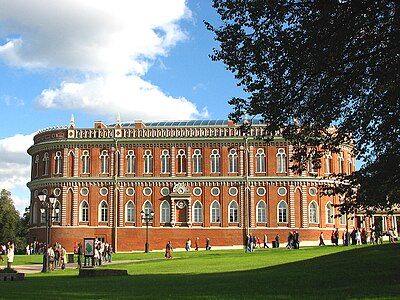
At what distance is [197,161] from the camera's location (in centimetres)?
6900

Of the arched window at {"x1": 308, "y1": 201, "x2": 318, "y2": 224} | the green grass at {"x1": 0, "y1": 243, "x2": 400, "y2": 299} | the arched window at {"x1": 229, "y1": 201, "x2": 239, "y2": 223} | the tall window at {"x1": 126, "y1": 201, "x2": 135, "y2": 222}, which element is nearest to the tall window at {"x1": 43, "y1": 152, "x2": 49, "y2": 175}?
the tall window at {"x1": 126, "y1": 201, "x2": 135, "y2": 222}

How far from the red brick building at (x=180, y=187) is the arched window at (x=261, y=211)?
4.5 inches

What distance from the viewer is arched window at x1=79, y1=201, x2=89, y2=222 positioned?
69.5 meters

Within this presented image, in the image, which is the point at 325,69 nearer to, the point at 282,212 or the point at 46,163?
the point at 282,212

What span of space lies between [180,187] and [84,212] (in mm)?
11938

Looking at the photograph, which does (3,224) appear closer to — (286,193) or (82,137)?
(82,137)

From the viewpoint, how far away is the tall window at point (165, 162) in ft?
227

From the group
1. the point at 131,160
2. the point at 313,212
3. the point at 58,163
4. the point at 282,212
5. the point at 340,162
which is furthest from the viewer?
the point at 58,163

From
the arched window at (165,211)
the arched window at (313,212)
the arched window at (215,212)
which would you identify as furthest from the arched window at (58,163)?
the arched window at (313,212)

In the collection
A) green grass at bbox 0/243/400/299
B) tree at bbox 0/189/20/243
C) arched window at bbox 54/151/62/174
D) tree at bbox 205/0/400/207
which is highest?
arched window at bbox 54/151/62/174

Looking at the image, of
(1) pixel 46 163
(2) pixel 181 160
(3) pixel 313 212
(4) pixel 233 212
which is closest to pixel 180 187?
(2) pixel 181 160

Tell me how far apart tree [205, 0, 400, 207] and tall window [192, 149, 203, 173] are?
158ft

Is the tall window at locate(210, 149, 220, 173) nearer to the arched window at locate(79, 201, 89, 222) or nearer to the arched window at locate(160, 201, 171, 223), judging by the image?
the arched window at locate(160, 201, 171, 223)

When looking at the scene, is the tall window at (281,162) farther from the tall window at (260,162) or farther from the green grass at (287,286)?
the green grass at (287,286)
